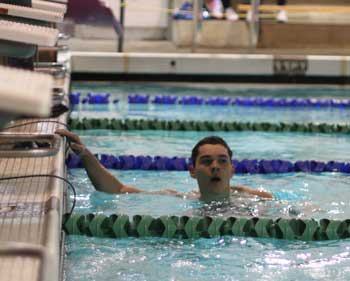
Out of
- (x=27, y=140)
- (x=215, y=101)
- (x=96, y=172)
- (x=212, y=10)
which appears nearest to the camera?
(x=27, y=140)

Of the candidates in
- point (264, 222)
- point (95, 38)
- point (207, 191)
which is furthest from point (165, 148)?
point (95, 38)

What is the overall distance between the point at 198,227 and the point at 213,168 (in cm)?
40

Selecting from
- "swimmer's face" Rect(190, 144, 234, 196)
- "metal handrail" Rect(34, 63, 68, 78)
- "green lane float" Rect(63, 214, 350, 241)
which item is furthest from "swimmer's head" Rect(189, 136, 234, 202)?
"metal handrail" Rect(34, 63, 68, 78)

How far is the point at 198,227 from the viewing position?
368cm

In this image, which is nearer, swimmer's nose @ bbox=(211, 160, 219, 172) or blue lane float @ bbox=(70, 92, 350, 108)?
swimmer's nose @ bbox=(211, 160, 219, 172)

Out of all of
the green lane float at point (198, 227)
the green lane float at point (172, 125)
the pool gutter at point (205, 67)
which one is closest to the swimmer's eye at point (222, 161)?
the green lane float at point (198, 227)

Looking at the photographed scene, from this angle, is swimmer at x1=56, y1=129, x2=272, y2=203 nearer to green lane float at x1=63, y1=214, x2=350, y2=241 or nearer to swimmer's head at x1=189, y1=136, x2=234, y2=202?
swimmer's head at x1=189, y1=136, x2=234, y2=202

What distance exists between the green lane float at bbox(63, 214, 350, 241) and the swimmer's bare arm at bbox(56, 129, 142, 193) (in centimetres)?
56

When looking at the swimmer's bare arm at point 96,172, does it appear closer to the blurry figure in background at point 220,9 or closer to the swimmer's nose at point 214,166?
the swimmer's nose at point 214,166

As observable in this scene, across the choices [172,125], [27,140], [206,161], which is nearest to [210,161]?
[206,161]

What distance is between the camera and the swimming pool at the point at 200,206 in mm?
3320

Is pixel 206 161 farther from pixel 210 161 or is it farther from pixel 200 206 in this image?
pixel 200 206

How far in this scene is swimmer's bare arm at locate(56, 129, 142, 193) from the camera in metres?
4.17

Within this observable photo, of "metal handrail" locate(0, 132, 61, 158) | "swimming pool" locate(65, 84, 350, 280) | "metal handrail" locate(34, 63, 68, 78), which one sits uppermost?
"metal handrail" locate(34, 63, 68, 78)
